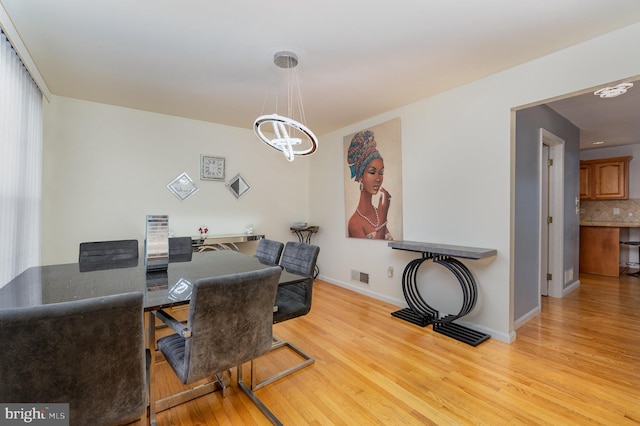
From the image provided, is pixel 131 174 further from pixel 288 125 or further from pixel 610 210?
pixel 610 210

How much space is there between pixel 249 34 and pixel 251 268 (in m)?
1.72

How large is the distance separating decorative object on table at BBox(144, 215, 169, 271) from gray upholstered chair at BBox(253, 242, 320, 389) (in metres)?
0.92

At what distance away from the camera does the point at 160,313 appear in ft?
5.07

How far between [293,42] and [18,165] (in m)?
2.44

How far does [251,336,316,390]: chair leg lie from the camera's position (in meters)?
1.99

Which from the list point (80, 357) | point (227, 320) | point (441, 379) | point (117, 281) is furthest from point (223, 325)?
point (441, 379)

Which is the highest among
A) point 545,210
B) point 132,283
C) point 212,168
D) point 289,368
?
point 212,168

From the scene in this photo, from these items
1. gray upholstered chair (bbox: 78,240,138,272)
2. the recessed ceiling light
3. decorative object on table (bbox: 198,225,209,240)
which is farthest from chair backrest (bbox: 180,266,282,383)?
the recessed ceiling light

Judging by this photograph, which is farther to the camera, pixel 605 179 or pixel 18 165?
pixel 605 179

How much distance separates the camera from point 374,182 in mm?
3908

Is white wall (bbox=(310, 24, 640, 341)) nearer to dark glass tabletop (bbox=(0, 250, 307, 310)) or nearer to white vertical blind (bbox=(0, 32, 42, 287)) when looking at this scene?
dark glass tabletop (bbox=(0, 250, 307, 310))

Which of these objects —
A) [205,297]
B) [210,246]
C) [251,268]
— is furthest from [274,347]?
[210,246]

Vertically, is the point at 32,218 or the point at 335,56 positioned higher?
the point at 335,56

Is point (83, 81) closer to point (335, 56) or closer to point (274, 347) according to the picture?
point (335, 56)
